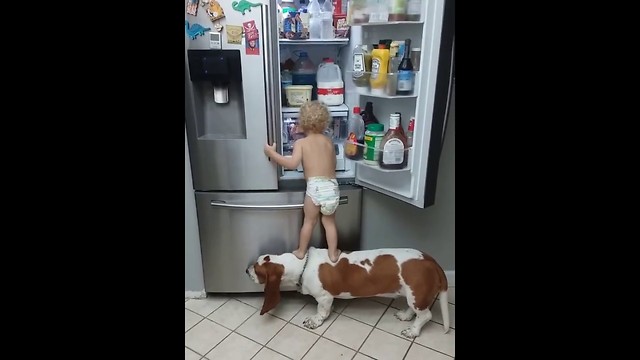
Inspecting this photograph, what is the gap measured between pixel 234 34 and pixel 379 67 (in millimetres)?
583

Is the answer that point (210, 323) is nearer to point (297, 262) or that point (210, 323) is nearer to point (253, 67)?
point (297, 262)

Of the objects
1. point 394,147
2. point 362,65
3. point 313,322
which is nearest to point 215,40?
point 362,65

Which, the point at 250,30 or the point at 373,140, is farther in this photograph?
the point at 373,140

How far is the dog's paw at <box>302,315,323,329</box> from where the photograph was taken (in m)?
1.76

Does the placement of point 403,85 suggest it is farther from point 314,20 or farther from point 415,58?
point 314,20

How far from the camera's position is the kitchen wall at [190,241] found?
68.9 inches

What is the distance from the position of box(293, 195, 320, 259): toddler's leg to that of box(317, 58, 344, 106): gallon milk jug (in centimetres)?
46

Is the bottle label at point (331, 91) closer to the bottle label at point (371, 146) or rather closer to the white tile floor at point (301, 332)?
the bottle label at point (371, 146)

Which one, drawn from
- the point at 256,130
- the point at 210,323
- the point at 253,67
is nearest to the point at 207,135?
the point at 256,130

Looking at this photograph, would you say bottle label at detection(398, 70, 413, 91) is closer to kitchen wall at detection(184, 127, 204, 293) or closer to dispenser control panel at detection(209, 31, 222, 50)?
dispenser control panel at detection(209, 31, 222, 50)

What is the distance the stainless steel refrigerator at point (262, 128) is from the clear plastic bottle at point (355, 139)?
5 centimetres

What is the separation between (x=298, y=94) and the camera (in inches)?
71.3

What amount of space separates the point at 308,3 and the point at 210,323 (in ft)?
5.08

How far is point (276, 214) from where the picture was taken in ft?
5.90
